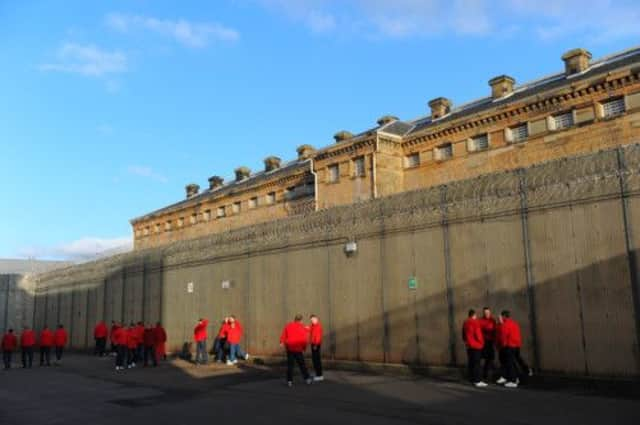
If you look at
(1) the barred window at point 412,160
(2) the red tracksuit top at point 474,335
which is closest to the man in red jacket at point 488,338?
(2) the red tracksuit top at point 474,335

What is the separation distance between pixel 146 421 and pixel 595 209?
915 centimetres

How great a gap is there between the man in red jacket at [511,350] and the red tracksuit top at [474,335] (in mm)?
494

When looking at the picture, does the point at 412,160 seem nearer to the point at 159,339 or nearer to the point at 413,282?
the point at 159,339

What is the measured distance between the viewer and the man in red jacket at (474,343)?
12.0m

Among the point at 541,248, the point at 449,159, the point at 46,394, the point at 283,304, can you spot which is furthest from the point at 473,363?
the point at 449,159

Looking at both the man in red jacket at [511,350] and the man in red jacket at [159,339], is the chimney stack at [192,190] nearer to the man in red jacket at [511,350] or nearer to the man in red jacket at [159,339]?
the man in red jacket at [159,339]

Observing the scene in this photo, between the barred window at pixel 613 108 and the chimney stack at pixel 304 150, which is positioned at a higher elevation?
the chimney stack at pixel 304 150

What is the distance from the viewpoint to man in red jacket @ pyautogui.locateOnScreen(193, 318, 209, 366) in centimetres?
1970

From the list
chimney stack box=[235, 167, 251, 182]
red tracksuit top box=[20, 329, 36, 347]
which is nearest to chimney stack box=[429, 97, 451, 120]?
chimney stack box=[235, 167, 251, 182]

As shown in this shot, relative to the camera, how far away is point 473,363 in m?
12.2

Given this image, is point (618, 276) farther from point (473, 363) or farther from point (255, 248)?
point (255, 248)

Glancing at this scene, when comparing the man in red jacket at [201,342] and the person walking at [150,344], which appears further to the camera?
the person walking at [150,344]

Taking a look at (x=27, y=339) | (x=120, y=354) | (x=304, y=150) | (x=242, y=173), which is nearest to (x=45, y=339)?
(x=27, y=339)

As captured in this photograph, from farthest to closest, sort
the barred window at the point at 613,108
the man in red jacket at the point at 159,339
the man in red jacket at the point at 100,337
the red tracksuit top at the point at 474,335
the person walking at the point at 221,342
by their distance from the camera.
→ 1. the barred window at the point at 613,108
2. the man in red jacket at the point at 100,337
3. the man in red jacket at the point at 159,339
4. the person walking at the point at 221,342
5. the red tracksuit top at the point at 474,335
